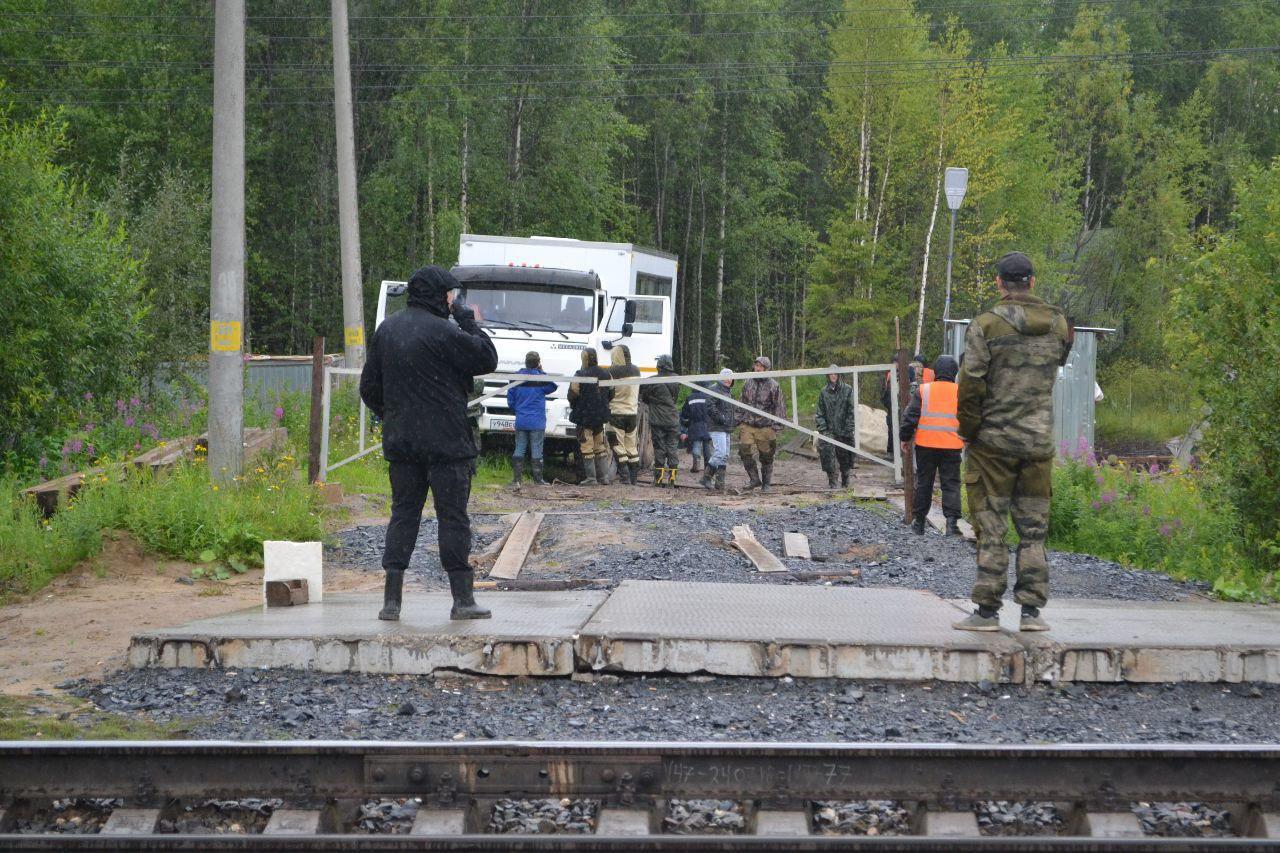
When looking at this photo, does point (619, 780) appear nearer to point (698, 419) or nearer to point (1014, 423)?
point (1014, 423)

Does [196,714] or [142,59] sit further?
[142,59]

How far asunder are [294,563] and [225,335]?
4.46 m

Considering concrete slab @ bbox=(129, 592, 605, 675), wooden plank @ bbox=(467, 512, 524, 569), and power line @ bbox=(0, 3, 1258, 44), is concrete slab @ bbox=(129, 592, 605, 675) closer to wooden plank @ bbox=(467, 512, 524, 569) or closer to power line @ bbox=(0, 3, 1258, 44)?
wooden plank @ bbox=(467, 512, 524, 569)

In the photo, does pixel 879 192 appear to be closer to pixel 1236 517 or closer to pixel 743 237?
pixel 743 237

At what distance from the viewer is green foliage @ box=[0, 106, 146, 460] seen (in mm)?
13008

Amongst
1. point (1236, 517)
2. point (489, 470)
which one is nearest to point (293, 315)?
point (489, 470)

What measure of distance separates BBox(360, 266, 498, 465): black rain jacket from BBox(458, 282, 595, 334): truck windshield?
13089 mm

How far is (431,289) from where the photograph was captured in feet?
23.8

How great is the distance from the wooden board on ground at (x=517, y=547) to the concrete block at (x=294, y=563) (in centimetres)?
199

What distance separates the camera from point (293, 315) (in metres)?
42.5

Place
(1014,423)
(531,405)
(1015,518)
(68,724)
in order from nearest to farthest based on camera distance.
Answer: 1. (68,724)
2. (1014,423)
3. (1015,518)
4. (531,405)

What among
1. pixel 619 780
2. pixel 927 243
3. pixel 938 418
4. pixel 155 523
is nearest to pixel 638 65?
pixel 927 243

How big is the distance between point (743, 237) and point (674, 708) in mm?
42475

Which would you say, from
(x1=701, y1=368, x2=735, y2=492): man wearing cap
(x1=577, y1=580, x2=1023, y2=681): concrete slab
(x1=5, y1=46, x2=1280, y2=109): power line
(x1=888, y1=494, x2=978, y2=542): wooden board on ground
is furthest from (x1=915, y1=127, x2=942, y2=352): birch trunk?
(x1=577, y1=580, x2=1023, y2=681): concrete slab
